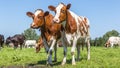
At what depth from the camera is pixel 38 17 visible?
1839 cm

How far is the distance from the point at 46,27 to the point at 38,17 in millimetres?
845

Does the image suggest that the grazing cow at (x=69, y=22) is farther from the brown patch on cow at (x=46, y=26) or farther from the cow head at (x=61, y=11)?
the brown patch on cow at (x=46, y=26)

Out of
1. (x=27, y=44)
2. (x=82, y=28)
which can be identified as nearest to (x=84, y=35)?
(x=82, y=28)

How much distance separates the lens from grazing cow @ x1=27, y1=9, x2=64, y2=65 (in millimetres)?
18375

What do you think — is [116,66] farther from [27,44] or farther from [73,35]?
[27,44]

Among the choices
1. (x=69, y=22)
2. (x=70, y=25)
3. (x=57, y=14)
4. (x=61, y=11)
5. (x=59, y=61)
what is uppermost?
(x=61, y=11)

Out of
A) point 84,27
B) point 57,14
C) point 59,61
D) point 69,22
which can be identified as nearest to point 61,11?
point 57,14

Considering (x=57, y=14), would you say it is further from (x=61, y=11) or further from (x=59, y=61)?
(x=59, y=61)

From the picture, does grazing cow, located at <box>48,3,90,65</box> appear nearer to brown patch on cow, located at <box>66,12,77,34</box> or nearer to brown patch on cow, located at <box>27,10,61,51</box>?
brown patch on cow, located at <box>66,12,77,34</box>

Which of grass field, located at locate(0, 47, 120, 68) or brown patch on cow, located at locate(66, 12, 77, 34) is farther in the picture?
brown patch on cow, located at locate(66, 12, 77, 34)

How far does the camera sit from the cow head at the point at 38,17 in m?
18.2

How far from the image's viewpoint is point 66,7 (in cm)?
1783

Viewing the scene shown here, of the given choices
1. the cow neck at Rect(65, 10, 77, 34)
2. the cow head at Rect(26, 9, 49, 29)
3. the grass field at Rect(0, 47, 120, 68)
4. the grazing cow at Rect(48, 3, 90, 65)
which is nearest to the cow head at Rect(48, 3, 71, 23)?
the grazing cow at Rect(48, 3, 90, 65)

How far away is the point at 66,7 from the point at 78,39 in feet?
7.56
